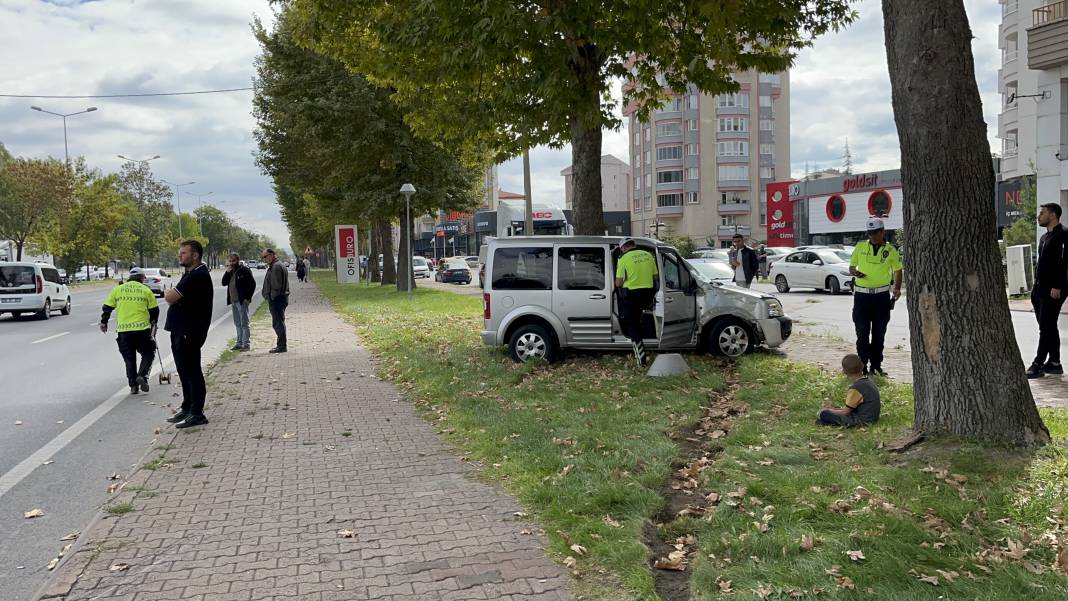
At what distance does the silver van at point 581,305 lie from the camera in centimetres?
1077

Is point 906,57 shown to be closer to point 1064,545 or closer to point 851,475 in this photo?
point 851,475

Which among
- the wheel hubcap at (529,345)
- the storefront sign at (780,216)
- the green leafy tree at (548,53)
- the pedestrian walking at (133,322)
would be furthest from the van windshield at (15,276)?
the storefront sign at (780,216)

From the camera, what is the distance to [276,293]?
14.0m

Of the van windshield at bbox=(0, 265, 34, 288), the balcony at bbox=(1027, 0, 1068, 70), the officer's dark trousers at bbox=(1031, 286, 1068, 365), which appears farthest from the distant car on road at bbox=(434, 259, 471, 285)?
the officer's dark trousers at bbox=(1031, 286, 1068, 365)

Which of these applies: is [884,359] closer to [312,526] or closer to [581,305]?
[581,305]

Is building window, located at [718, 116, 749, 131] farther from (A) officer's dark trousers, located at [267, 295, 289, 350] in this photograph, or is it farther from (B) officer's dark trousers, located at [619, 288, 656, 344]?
(B) officer's dark trousers, located at [619, 288, 656, 344]

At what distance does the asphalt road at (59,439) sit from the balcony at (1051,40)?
2297 cm

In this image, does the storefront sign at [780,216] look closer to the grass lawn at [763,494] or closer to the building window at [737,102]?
the building window at [737,102]

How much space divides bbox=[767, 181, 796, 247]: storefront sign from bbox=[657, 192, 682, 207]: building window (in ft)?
70.0

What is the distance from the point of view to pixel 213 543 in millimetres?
4547

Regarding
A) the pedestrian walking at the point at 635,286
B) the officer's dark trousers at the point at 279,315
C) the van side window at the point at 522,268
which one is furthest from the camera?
the officer's dark trousers at the point at 279,315

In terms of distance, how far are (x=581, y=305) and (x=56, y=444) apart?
623 centimetres

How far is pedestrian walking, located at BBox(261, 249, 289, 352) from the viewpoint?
1399 centimetres

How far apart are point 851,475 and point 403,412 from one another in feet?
15.4
